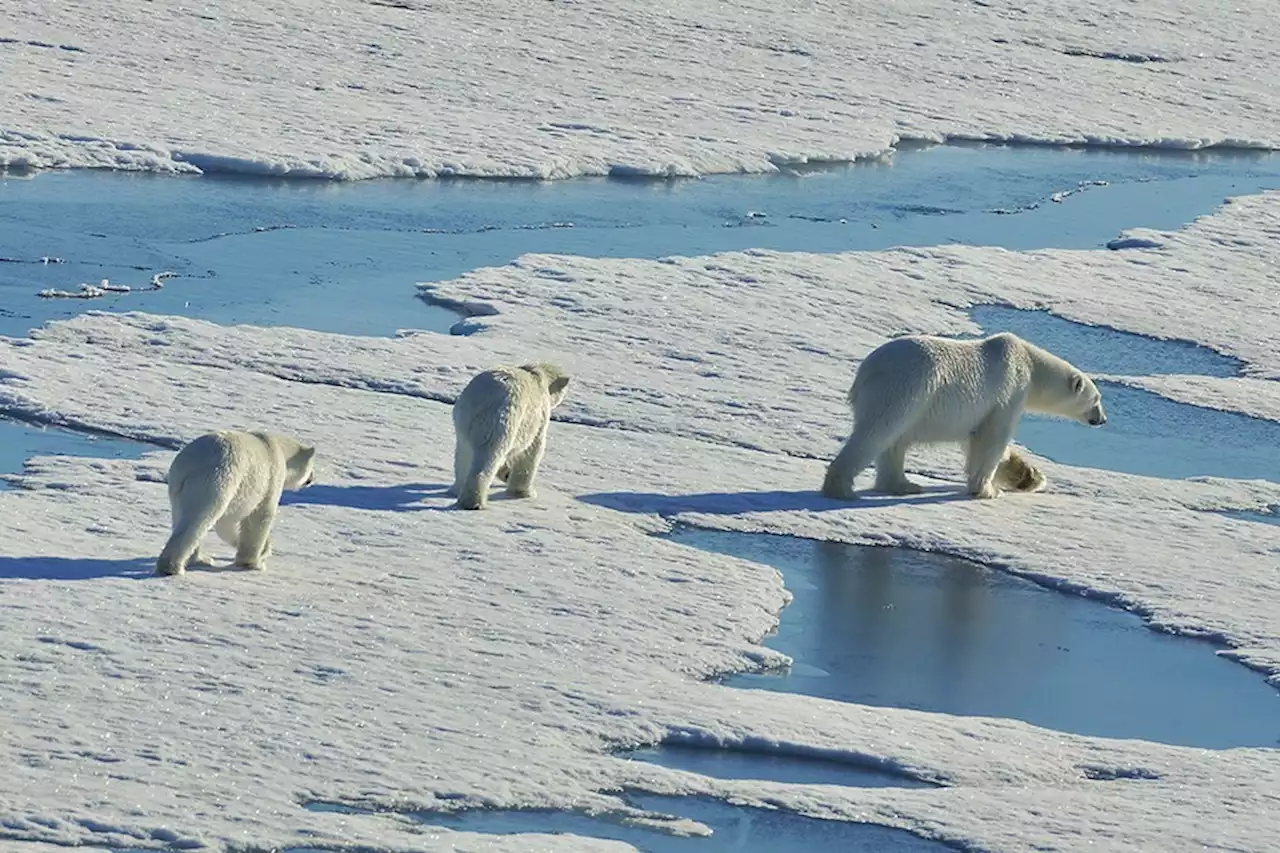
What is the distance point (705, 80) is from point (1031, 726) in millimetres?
16431

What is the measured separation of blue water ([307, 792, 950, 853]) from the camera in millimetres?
7012

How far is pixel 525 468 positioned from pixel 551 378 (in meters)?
0.51

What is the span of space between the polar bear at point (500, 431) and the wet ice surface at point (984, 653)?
0.80m

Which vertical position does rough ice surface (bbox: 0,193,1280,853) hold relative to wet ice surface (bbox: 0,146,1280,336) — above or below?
below

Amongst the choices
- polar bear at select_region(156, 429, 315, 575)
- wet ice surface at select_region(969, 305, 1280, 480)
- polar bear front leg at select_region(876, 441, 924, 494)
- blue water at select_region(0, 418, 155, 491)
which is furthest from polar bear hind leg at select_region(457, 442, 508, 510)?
wet ice surface at select_region(969, 305, 1280, 480)

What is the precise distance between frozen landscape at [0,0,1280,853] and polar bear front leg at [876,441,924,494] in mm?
124

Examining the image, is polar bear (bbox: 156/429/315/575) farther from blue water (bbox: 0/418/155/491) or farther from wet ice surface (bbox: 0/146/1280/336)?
wet ice surface (bbox: 0/146/1280/336)

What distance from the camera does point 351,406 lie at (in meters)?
12.1

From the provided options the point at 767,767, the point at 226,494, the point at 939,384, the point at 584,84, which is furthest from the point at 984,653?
the point at 584,84

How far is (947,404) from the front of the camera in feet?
37.0

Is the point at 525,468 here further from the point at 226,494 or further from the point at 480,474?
the point at 226,494

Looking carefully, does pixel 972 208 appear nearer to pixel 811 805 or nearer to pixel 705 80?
pixel 705 80

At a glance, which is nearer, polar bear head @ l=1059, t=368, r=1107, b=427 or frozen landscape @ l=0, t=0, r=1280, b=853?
frozen landscape @ l=0, t=0, r=1280, b=853

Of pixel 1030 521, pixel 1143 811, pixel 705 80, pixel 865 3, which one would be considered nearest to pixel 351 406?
pixel 1030 521
